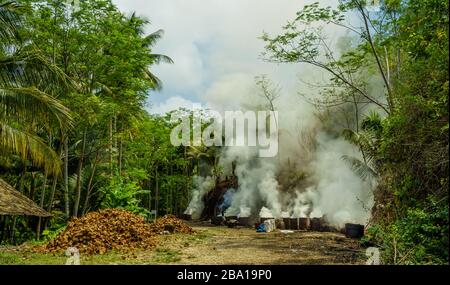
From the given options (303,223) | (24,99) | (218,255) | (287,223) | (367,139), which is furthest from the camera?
(287,223)

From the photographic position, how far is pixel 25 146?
1069 cm

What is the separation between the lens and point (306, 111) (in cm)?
2902

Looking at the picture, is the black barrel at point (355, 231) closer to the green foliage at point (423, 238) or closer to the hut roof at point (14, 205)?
the green foliage at point (423, 238)

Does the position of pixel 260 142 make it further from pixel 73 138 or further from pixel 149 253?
pixel 149 253

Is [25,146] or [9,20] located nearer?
[25,146]

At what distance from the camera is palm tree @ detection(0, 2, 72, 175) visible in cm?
1047

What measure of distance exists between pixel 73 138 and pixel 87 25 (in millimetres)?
6768

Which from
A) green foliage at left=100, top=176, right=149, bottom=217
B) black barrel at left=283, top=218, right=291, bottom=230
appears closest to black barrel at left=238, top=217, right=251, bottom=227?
black barrel at left=283, top=218, right=291, bottom=230

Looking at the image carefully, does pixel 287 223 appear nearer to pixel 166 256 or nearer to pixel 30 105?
pixel 166 256

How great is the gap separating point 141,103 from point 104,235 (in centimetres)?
857

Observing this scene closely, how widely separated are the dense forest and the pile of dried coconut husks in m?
2.09

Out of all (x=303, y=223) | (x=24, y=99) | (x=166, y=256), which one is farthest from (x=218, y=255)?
(x=303, y=223)
